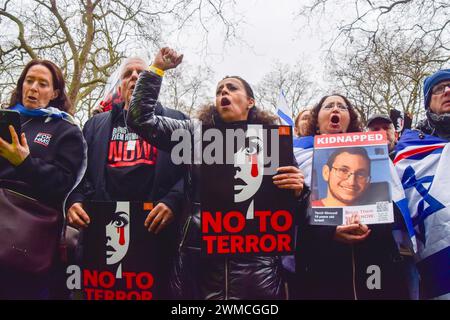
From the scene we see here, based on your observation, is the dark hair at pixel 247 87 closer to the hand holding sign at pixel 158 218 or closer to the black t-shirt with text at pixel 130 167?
the black t-shirt with text at pixel 130 167

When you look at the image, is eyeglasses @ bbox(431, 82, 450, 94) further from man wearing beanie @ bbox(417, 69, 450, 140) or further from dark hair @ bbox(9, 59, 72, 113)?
dark hair @ bbox(9, 59, 72, 113)

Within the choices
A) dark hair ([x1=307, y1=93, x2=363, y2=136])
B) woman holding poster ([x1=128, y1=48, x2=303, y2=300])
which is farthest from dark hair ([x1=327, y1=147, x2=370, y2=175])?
dark hair ([x1=307, y1=93, x2=363, y2=136])

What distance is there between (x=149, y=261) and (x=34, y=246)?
1.96ft

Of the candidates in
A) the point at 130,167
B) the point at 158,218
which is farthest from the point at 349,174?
the point at 130,167

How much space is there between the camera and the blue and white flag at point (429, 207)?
2.31m

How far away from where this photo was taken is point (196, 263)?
2.26 metres

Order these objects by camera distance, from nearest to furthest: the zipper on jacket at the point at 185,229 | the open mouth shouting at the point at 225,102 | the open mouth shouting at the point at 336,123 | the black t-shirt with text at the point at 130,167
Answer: the zipper on jacket at the point at 185,229 < the black t-shirt with text at the point at 130,167 < the open mouth shouting at the point at 225,102 < the open mouth shouting at the point at 336,123

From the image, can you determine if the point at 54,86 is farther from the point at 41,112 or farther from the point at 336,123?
the point at 336,123

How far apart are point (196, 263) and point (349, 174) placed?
3.09ft

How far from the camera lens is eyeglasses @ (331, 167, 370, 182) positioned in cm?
229

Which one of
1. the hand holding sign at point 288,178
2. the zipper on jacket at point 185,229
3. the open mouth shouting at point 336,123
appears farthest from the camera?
the open mouth shouting at point 336,123

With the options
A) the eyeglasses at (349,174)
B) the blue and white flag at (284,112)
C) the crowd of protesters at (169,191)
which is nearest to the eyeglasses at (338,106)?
the blue and white flag at (284,112)

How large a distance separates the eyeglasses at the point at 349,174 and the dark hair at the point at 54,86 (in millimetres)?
1681
